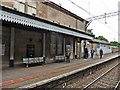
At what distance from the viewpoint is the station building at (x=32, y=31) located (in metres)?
12.4

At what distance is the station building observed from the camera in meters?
12.4

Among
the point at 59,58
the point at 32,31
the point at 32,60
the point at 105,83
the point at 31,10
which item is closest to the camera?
the point at 105,83

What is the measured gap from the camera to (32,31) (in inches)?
691

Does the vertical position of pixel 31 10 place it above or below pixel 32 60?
above

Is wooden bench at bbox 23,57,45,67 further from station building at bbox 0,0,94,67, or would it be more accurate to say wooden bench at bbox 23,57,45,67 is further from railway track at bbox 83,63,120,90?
railway track at bbox 83,63,120,90

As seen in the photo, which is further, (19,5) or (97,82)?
(19,5)

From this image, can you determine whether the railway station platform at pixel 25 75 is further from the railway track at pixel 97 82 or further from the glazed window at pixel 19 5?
the glazed window at pixel 19 5

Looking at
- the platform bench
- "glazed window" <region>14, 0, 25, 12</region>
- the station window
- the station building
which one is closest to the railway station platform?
the station building

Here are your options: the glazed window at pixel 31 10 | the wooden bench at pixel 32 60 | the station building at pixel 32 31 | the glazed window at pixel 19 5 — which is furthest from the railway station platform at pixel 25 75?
the glazed window at pixel 31 10

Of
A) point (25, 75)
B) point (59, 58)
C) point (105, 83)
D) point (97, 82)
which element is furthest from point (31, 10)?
point (105, 83)

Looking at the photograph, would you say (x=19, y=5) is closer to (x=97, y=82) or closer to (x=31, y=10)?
(x=31, y=10)

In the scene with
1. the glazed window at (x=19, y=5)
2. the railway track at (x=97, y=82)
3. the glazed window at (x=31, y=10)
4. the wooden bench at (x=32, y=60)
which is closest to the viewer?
the railway track at (x=97, y=82)

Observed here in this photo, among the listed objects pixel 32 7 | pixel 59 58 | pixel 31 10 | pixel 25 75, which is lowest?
pixel 25 75

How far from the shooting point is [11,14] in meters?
10.8
